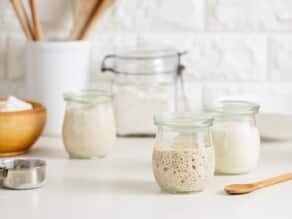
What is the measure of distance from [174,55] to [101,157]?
0.33 meters

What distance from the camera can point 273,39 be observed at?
1.73 metres

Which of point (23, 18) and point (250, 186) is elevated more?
point (23, 18)

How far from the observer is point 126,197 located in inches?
46.8

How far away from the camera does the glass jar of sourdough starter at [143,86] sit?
1.63 metres

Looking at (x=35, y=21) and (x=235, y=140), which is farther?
(x=35, y=21)

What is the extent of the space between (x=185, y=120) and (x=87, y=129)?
244mm

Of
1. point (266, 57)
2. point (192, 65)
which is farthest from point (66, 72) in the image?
point (266, 57)

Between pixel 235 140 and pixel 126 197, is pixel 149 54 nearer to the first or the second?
pixel 235 140

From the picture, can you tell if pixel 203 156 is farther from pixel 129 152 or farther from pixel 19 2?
pixel 19 2

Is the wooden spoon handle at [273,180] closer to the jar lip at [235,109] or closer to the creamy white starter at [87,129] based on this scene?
the jar lip at [235,109]

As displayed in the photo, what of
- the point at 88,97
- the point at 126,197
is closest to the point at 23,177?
the point at 126,197

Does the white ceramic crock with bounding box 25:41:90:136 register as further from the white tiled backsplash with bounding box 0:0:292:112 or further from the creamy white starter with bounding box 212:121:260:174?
the creamy white starter with bounding box 212:121:260:174

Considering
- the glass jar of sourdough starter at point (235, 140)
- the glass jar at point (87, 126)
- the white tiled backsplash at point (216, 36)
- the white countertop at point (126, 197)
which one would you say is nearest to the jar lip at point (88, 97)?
the glass jar at point (87, 126)

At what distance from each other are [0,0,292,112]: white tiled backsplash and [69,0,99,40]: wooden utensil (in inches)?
2.4
